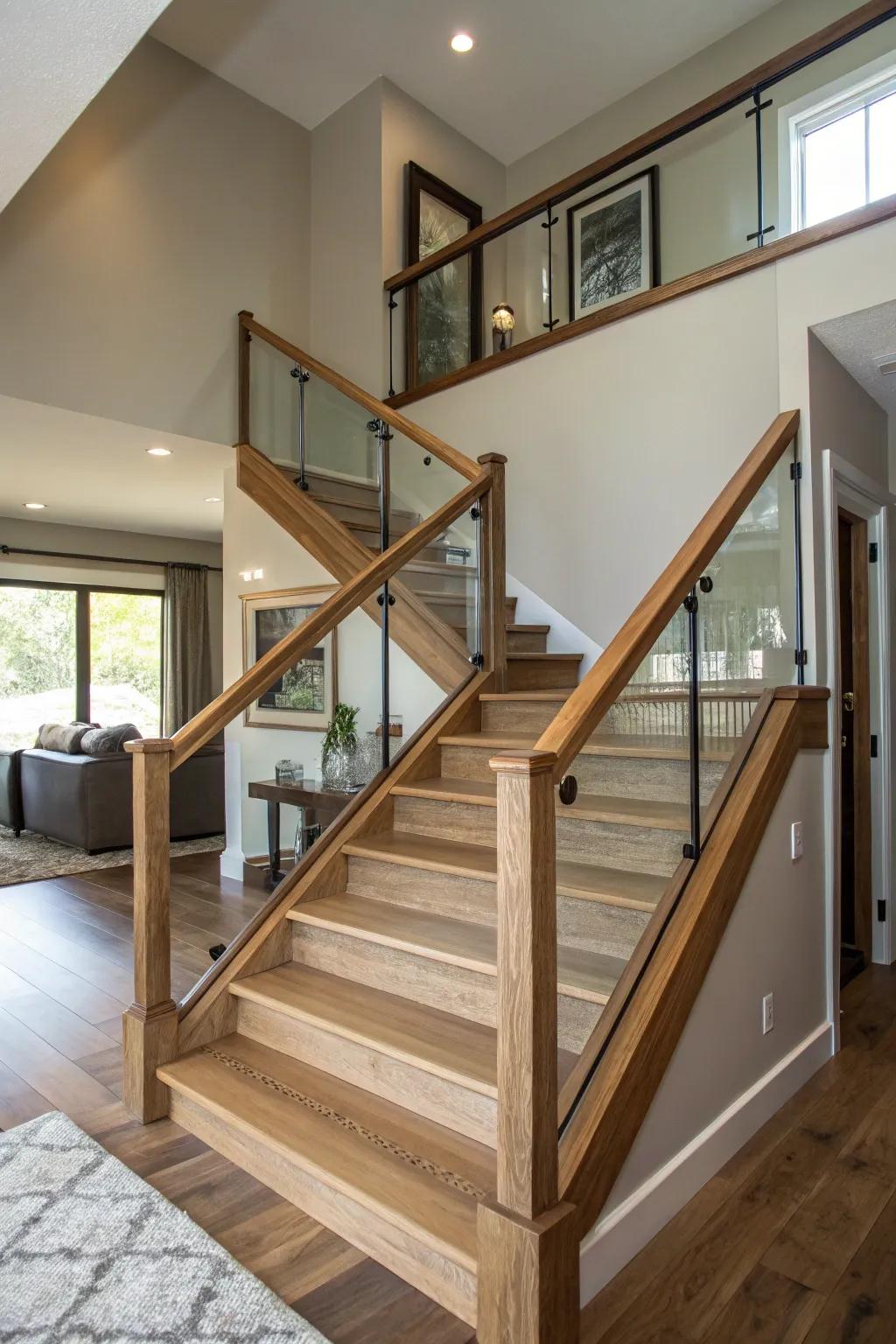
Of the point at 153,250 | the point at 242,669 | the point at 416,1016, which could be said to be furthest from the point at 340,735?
the point at 153,250

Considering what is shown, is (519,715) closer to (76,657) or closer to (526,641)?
(526,641)

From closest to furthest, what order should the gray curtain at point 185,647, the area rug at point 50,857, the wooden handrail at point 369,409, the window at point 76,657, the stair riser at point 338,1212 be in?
the stair riser at point 338,1212, the wooden handrail at point 369,409, the area rug at point 50,857, the window at point 76,657, the gray curtain at point 185,647

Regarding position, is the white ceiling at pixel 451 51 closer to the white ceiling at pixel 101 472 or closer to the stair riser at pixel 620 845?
the white ceiling at pixel 101 472

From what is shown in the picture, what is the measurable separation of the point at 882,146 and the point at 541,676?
2992 mm

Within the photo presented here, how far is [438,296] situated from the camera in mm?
5191

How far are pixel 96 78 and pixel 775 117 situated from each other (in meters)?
3.65

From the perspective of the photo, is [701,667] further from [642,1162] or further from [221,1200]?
[221,1200]

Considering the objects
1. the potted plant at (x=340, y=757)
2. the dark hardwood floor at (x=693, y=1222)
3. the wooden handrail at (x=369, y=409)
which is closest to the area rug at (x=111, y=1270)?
the dark hardwood floor at (x=693, y=1222)

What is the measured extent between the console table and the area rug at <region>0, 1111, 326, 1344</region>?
1871mm

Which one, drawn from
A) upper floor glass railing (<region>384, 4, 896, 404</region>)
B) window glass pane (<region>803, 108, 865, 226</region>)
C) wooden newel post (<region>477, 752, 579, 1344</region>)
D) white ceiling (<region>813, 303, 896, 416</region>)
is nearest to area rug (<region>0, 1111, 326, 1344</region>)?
wooden newel post (<region>477, 752, 579, 1344</region>)

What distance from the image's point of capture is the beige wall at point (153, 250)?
4.27 meters

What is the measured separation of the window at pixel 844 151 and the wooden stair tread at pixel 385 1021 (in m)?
3.89

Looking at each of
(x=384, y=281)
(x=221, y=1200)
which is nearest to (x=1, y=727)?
(x=384, y=281)

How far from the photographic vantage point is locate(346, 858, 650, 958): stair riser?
2.11 meters
